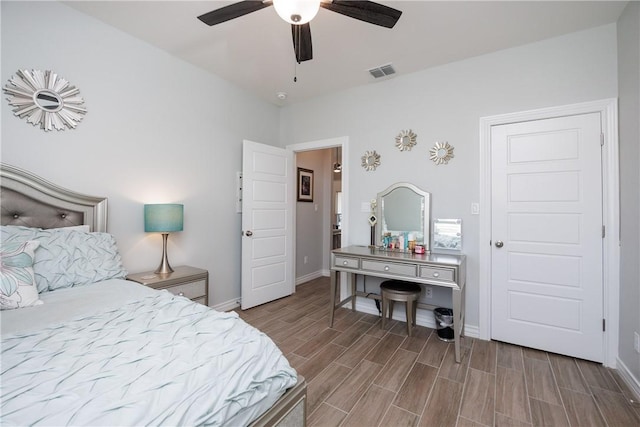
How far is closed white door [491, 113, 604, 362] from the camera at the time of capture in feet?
7.27

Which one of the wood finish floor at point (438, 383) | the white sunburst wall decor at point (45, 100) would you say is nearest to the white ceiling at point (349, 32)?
the white sunburst wall decor at point (45, 100)

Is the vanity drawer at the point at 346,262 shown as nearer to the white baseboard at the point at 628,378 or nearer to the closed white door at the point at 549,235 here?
the closed white door at the point at 549,235

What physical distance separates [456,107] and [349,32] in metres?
1.31

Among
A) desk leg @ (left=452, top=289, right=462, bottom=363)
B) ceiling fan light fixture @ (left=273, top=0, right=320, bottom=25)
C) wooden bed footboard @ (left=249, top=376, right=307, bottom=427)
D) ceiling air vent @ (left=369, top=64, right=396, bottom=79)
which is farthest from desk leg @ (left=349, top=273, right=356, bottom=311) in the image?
ceiling fan light fixture @ (left=273, top=0, right=320, bottom=25)

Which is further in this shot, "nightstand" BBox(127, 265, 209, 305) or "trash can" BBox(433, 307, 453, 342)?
"trash can" BBox(433, 307, 453, 342)

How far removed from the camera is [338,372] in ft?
6.80

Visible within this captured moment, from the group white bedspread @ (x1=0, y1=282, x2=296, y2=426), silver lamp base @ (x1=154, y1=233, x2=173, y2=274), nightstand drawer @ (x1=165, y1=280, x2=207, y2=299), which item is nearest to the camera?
white bedspread @ (x1=0, y1=282, x2=296, y2=426)

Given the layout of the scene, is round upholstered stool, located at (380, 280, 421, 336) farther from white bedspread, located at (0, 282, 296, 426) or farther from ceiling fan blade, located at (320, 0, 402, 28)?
ceiling fan blade, located at (320, 0, 402, 28)

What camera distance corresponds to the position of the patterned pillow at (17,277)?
140 cm

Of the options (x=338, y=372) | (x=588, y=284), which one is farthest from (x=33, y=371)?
(x=588, y=284)

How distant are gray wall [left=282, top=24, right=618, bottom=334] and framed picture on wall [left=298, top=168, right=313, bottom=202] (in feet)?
3.51

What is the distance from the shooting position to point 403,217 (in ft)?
9.86

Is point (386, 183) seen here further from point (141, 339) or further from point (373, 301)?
point (141, 339)

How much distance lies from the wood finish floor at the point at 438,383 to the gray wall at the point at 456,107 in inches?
23.7
